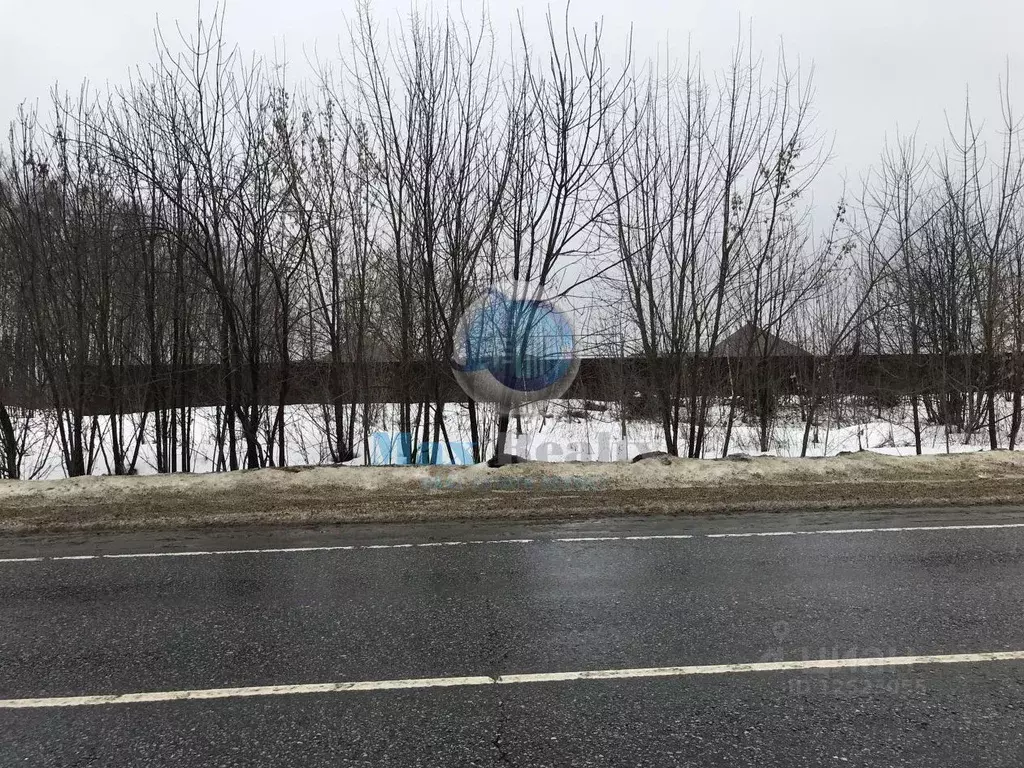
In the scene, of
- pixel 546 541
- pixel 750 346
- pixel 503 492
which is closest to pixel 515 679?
pixel 546 541

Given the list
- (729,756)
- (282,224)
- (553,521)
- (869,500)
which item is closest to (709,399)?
(869,500)

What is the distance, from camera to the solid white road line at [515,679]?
353 cm

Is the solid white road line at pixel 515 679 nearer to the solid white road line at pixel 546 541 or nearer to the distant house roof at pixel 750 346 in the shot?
the solid white road line at pixel 546 541

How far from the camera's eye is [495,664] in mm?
3871

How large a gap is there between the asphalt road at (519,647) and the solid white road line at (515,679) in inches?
1.4

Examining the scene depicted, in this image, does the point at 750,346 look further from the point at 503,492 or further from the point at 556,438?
the point at 503,492

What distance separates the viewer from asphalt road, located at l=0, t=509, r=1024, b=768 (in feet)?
10.0

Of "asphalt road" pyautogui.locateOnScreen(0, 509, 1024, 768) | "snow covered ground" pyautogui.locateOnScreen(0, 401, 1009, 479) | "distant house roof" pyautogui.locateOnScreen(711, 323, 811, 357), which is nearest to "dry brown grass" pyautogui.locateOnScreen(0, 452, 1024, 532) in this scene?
"asphalt road" pyautogui.locateOnScreen(0, 509, 1024, 768)

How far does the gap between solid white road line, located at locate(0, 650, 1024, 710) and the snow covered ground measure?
9.07 metres

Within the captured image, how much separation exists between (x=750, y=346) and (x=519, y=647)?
1309 centimetres

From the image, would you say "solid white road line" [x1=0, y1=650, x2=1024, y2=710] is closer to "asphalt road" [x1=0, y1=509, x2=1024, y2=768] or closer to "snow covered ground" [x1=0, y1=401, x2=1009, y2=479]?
"asphalt road" [x1=0, y1=509, x2=1024, y2=768]

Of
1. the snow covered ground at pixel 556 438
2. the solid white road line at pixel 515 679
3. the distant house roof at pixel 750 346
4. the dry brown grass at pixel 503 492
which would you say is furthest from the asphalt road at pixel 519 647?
the distant house roof at pixel 750 346

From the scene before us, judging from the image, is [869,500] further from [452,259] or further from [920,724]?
[452,259]

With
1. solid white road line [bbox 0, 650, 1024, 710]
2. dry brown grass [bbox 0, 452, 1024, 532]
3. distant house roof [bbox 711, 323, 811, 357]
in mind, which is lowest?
solid white road line [bbox 0, 650, 1024, 710]
